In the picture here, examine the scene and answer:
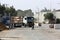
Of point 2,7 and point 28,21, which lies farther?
point 2,7

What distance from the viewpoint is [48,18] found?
131 metres

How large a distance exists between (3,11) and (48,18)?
24.6m

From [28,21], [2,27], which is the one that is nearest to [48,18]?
[28,21]

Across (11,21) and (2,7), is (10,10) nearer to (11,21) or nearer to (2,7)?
(2,7)

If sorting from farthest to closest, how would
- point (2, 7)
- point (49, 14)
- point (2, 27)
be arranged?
point (49, 14)
point (2, 7)
point (2, 27)

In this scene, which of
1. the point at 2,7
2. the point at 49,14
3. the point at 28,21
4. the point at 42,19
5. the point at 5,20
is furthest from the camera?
the point at 42,19

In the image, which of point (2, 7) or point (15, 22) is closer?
point (15, 22)

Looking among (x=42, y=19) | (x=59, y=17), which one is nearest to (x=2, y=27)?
(x=59, y=17)

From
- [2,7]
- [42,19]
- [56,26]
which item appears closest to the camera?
[56,26]

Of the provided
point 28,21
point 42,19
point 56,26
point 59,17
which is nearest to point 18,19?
point 28,21

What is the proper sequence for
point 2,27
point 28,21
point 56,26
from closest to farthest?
point 2,27 → point 56,26 → point 28,21

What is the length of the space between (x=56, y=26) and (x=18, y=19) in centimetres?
1471

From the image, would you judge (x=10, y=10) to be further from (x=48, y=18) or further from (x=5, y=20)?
(x=5, y=20)

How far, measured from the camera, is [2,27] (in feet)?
193
